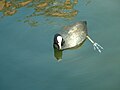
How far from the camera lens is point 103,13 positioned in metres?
14.3

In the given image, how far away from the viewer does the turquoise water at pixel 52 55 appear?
11.4 meters

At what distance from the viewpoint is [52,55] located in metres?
12.7

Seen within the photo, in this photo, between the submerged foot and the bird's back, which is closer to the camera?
the submerged foot

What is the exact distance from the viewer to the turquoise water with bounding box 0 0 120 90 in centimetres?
1139

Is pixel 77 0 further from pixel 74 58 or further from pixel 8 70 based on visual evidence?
pixel 8 70

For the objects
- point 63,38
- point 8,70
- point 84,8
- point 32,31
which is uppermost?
point 84,8

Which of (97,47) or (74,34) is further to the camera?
(74,34)

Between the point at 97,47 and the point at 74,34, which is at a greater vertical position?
the point at 74,34

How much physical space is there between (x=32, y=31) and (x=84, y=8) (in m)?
2.49

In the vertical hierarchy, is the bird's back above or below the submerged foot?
above

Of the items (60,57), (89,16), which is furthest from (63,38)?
(89,16)

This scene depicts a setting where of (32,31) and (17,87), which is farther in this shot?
(32,31)

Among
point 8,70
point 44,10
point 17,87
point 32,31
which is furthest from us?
point 44,10

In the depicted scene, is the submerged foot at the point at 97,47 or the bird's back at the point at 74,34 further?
the bird's back at the point at 74,34
